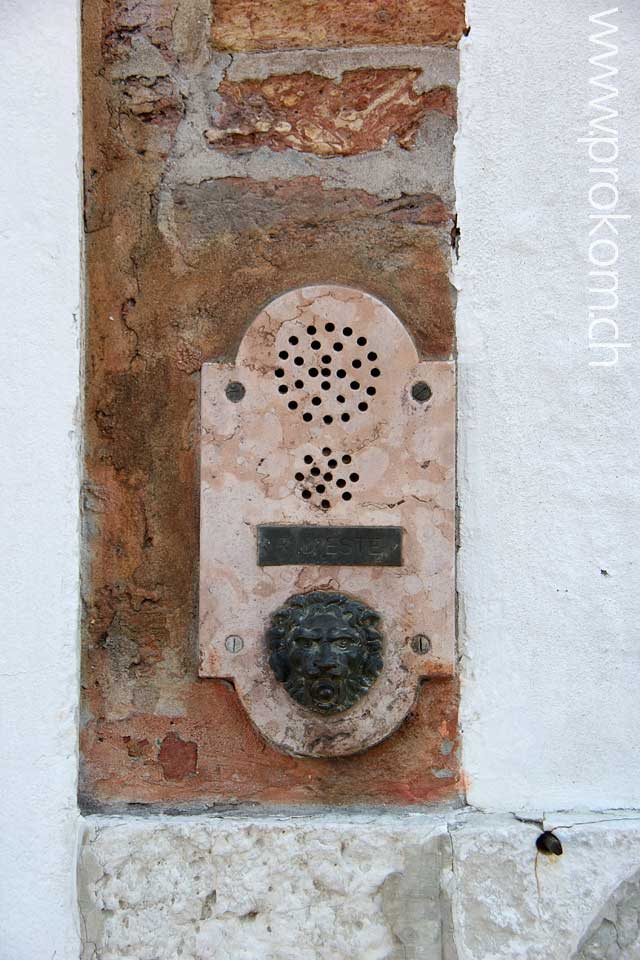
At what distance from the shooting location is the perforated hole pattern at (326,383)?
4.97ft

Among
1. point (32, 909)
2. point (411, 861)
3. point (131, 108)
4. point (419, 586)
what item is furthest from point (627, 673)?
point (131, 108)

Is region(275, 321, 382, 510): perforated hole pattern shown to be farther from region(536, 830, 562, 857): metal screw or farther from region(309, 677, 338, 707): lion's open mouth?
region(536, 830, 562, 857): metal screw

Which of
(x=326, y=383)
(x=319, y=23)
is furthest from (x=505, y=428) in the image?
(x=319, y=23)

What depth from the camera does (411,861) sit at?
143 centimetres

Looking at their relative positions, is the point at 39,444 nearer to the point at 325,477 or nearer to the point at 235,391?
the point at 235,391

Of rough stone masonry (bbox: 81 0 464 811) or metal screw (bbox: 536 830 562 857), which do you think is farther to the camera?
rough stone masonry (bbox: 81 0 464 811)

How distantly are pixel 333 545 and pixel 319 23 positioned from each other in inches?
39.5

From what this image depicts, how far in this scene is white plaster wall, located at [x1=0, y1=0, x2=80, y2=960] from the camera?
4.80ft

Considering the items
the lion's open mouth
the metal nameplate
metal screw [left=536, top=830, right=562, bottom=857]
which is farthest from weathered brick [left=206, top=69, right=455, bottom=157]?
metal screw [left=536, top=830, right=562, bottom=857]

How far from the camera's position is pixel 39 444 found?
4.88 ft

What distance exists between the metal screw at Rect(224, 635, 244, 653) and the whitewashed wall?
29cm

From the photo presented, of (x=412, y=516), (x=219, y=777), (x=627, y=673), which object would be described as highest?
(x=412, y=516)

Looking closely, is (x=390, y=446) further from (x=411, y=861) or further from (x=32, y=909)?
(x=32, y=909)

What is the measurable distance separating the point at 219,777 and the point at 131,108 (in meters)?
1.30
